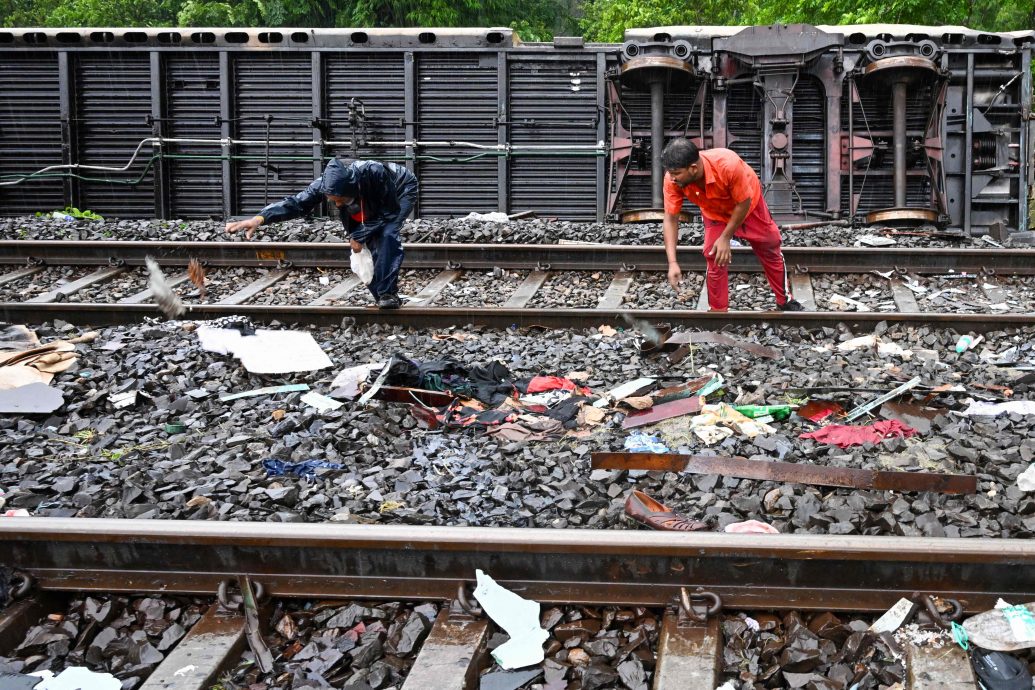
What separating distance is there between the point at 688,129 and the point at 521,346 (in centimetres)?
675

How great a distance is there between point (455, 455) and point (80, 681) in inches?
74.4

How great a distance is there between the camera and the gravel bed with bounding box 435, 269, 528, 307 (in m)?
7.76

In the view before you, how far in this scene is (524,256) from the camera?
858 centimetres

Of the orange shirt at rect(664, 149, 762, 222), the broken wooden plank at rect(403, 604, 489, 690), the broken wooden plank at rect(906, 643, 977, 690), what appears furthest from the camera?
the orange shirt at rect(664, 149, 762, 222)

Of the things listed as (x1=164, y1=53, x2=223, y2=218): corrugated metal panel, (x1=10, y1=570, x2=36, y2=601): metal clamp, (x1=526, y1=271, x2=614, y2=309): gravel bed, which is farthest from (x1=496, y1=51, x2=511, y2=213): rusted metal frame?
(x1=10, y1=570, x2=36, y2=601): metal clamp

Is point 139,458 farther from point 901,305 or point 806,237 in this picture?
point 806,237

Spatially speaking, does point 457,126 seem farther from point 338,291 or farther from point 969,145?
point 969,145

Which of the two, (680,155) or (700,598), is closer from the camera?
(700,598)

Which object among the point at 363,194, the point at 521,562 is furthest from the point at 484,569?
the point at 363,194

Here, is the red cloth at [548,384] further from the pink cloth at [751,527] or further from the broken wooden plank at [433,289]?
the broken wooden plank at [433,289]

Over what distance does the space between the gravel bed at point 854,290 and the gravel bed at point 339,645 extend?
5.45 m

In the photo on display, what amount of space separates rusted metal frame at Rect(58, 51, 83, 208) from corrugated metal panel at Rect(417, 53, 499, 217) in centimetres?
514

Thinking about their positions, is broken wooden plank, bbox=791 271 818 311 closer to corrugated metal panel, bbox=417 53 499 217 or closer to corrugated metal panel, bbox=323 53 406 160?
corrugated metal panel, bbox=417 53 499 217

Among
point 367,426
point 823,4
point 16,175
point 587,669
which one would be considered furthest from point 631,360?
point 823,4
